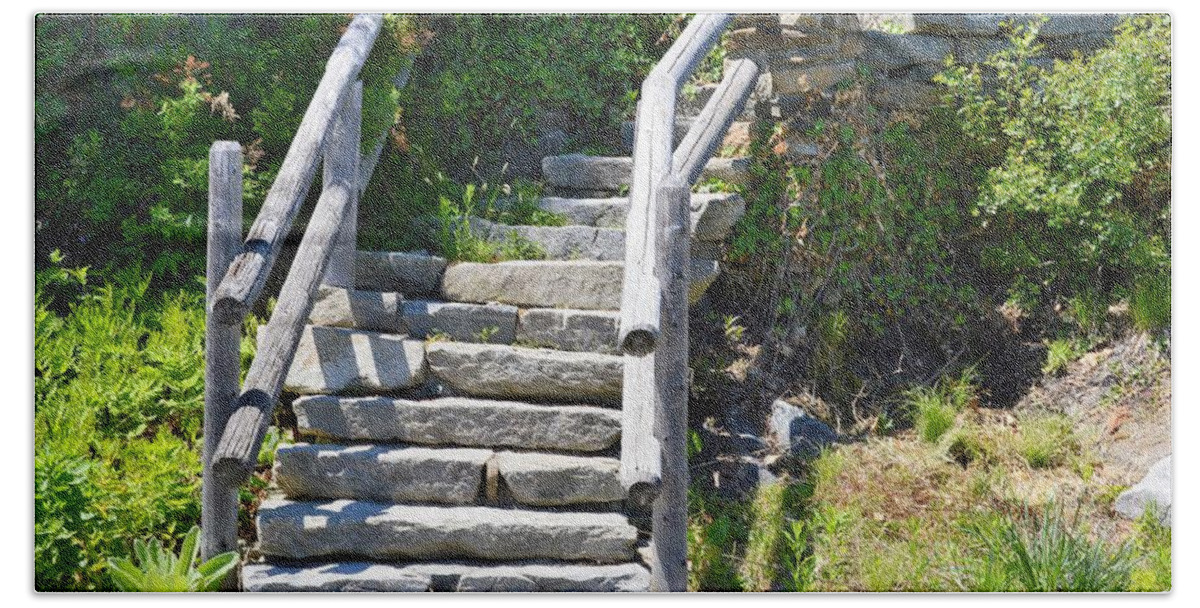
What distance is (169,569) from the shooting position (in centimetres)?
399

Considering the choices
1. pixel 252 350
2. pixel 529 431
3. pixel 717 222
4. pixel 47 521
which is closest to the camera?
pixel 47 521

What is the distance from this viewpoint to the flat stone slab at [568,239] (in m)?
5.49

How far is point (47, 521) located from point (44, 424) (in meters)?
0.56

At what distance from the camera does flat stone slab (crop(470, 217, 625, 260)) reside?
18.0 feet

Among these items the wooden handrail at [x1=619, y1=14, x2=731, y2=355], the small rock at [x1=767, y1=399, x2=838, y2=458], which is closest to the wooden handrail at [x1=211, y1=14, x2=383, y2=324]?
the wooden handrail at [x1=619, y1=14, x2=731, y2=355]

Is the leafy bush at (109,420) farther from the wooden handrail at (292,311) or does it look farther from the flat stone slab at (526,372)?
the flat stone slab at (526,372)

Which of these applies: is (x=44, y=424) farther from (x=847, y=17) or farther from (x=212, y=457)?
(x=847, y=17)

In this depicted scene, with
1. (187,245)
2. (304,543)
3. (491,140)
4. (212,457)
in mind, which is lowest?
(304,543)

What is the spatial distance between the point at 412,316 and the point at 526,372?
65cm

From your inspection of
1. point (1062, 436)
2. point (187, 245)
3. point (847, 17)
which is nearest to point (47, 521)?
point (187, 245)

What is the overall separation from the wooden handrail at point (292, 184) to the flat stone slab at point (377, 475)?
767 millimetres

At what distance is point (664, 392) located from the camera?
425 centimetres

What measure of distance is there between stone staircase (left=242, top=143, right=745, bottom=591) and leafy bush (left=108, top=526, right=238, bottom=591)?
148 millimetres

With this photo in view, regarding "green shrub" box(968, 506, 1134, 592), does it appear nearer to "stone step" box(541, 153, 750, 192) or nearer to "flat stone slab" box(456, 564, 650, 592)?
"flat stone slab" box(456, 564, 650, 592)
